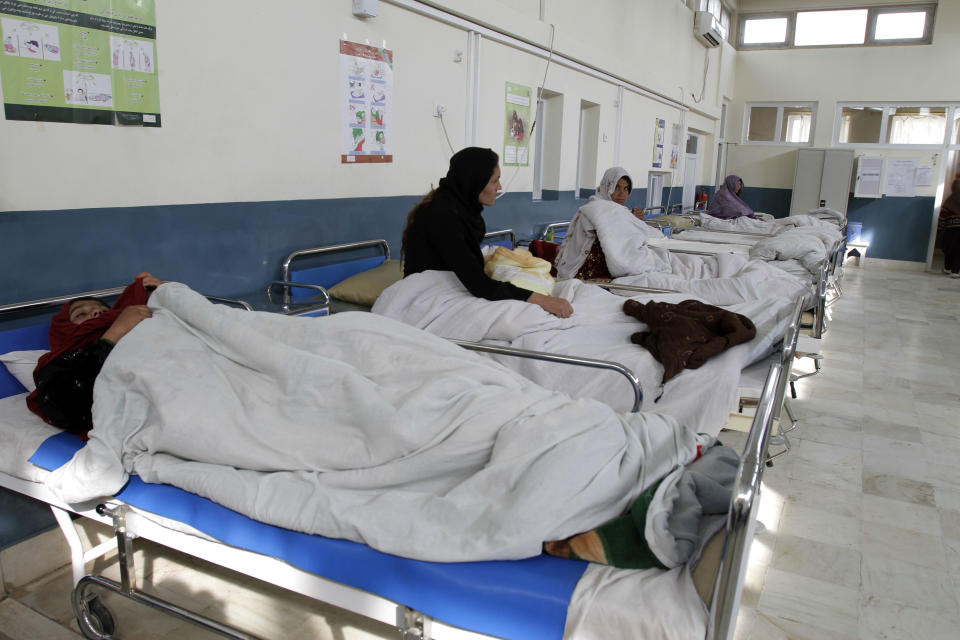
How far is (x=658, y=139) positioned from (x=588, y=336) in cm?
654

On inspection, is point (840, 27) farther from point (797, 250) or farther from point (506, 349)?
point (506, 349)

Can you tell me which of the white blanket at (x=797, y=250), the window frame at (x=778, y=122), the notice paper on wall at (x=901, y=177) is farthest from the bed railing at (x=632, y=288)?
the window frame at (x=778, y=122)

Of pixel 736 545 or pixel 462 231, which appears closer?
pixel 736 545

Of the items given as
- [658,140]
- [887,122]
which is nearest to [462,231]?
[658,140]

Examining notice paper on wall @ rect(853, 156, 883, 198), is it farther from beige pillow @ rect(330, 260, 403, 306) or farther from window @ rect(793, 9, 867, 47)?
beige pillow @ rect(330, 260, 403, 306)

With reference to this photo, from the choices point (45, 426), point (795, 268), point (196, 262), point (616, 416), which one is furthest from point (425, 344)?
point (795, 268)

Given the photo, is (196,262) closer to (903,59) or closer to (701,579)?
(701,579)

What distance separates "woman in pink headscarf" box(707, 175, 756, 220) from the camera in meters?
8.56

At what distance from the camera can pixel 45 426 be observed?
2080 millimetres

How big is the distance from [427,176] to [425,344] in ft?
8.53

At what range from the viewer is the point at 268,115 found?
3.25 meters

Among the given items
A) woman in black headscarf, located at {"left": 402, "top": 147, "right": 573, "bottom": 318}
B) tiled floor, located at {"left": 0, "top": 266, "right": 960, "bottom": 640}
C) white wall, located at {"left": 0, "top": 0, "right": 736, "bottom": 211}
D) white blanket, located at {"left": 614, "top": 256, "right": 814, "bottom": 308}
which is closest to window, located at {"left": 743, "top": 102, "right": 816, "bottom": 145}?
white wall, located at {"left": 0, "top": 0, "right": 736, "bottom": 211}

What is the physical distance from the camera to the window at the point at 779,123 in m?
11.6

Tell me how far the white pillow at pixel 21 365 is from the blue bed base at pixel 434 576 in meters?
0.87
